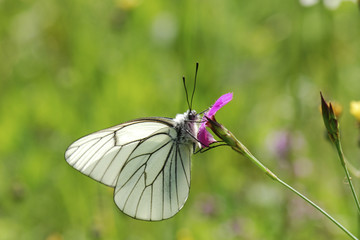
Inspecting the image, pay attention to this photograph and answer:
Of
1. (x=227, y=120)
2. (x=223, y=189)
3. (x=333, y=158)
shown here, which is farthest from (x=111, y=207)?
(x=333, y=158)

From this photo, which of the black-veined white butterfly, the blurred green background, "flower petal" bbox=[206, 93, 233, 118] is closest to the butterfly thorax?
the black-veined white butterfly

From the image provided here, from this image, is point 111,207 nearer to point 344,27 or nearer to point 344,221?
point 344,221

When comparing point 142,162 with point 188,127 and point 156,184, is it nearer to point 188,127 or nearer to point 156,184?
point 156,184

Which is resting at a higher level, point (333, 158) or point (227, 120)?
point (227, 120)

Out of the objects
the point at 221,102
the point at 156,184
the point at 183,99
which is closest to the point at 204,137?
the point at 221,102

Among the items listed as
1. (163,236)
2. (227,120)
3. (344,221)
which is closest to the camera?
(344,221)

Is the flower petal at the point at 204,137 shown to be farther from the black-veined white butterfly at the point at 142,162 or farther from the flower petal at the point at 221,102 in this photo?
the black-veined white butterfly at the point at 142,162

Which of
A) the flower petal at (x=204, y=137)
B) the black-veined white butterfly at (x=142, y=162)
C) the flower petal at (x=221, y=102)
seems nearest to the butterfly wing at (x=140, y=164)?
the black-veined white butterfly at (x=142, y=162)
